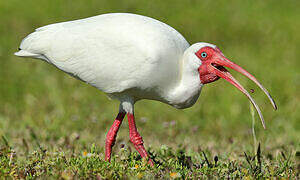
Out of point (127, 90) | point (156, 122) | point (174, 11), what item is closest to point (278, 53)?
point (174, 11)

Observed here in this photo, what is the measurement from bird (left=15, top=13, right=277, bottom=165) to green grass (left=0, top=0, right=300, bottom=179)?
566 millimetres

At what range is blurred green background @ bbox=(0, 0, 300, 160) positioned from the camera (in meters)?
6.10

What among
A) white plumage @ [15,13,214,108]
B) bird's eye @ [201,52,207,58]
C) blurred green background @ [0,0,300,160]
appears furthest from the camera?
blurred green background @ [0,0,300,160]

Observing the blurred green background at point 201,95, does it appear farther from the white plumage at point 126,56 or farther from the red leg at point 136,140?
the white plumage at point 126,56

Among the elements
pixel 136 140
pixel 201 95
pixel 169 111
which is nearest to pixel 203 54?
pixel 136 140

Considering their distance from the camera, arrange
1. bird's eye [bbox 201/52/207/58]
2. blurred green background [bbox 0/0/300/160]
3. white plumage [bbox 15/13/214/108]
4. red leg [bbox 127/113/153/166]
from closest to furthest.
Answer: white plumage [bbox 15/13/214/108]
bird's eye [bbox 201/52/207/58]
red leg [bbox 127/113/153/166]
blurred green background [bbox 0/0/300/160]

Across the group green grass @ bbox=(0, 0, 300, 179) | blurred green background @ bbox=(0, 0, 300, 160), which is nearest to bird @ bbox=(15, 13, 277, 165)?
green grass @ bbox=(0, 0, 300, 179)

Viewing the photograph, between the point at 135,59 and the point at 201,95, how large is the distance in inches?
181

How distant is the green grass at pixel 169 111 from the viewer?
151 inches

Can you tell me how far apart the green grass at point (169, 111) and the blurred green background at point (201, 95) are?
0.02 m

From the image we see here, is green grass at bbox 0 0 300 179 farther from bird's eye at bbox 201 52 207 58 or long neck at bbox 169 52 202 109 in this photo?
bird's eye at bbox 201 52 207 58

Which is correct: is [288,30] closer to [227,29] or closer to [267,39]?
[267,39]

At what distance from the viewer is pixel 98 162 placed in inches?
143

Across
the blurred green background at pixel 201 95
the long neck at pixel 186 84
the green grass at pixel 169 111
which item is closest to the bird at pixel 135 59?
the long neck at pixel 186 84
